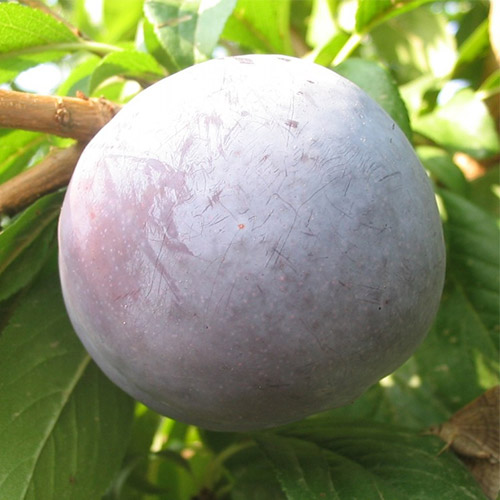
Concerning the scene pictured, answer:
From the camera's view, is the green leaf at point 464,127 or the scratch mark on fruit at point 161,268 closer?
the scratch mark on fruit at point 161,268

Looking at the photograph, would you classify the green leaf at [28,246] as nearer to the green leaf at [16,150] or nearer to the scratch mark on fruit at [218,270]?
the green leaf at [16,150]

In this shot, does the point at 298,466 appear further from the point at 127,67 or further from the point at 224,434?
the point at 127,67

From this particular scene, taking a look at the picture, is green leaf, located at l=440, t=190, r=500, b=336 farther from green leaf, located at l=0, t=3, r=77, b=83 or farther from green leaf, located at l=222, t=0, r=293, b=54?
green leaf, located at l=0, t=3, r=77, b=83

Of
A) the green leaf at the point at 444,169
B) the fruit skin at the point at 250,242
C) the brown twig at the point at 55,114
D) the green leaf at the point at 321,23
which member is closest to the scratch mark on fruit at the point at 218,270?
the fruit skin at the point at 250,242

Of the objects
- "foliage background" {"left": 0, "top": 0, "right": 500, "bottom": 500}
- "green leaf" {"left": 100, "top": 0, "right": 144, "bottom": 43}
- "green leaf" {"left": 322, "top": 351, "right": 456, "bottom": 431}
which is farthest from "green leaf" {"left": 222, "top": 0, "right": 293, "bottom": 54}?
"green leaf" {"left": 322, "top": 351, "right": 456, "bottom": 431}

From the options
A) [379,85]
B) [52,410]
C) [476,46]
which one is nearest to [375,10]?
[379,85]
